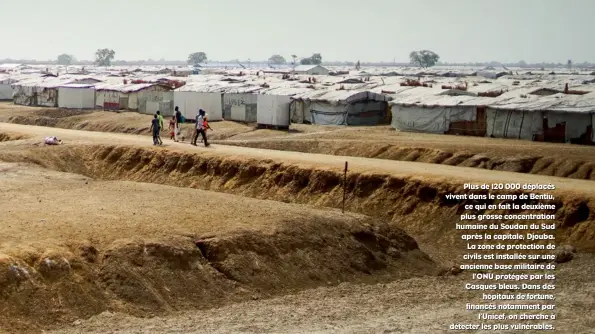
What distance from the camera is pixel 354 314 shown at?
2150cm

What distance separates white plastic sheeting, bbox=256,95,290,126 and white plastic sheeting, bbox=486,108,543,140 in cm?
1306

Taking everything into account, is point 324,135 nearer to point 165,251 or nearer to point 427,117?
point 427,117

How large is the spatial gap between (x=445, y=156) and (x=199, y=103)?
23941 millimetres

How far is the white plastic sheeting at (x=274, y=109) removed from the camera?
56.2m

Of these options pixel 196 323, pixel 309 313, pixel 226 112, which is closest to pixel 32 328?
pixel 196 323

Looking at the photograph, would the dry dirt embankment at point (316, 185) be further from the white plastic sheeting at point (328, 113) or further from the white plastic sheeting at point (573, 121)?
the white plastic sheeting at point (328, 113)

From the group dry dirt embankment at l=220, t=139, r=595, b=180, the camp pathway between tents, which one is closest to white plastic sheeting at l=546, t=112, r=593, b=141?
dry dirt embankment at l=220, t=139, r=595, b=180

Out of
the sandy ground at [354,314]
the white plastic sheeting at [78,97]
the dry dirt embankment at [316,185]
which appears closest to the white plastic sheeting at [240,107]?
the white plastic sheeting at [78,97]

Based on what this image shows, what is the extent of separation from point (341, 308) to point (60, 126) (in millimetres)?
49783

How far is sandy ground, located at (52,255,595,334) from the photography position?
1964 cm

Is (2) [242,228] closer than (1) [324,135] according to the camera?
Yes

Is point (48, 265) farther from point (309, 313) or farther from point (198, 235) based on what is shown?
point (309, 313)

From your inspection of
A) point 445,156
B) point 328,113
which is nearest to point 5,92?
point 328,113

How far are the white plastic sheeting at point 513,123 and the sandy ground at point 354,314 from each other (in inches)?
915
